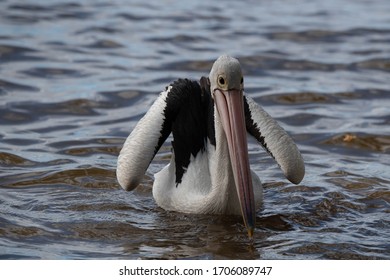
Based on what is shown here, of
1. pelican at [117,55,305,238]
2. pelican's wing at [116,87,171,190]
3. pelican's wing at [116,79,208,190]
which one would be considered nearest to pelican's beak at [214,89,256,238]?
pelican at [117,55,305,238]

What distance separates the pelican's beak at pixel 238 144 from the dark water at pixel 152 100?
33 centimetres

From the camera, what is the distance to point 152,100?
10.3 m

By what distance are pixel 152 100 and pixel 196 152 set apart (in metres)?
3.36

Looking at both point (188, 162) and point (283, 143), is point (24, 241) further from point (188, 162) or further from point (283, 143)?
point (283, 143)

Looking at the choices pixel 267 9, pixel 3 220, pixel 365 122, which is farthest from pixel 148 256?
pixel 267 9

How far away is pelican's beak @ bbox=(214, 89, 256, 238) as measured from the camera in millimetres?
6172

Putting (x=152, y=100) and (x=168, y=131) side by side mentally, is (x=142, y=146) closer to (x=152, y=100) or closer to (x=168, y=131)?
(x=168, y=131)

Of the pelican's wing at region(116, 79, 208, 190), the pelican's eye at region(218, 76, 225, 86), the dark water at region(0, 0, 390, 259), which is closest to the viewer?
the pelican's eye at region(218, 76, 225, 86)

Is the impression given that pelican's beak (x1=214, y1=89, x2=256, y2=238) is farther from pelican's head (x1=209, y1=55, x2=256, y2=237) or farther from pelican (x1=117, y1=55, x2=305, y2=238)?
pelican (x1=117, y1=55, x2=305, y2=238)

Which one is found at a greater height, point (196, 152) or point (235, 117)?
point (235, 117)

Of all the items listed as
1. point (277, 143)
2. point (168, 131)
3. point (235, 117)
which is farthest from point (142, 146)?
point (277, 143)

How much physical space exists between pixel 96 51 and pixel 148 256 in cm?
665

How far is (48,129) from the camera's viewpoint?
30.3 feet

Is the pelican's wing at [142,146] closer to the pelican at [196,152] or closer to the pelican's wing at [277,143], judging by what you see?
the pelican at [196,152]
